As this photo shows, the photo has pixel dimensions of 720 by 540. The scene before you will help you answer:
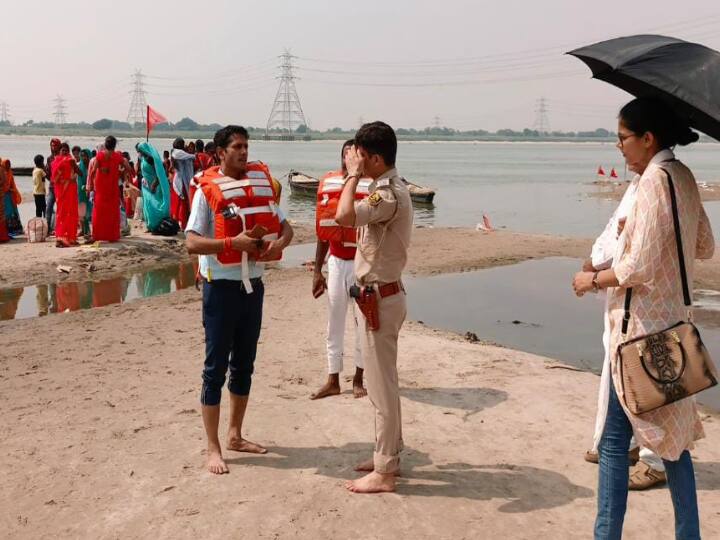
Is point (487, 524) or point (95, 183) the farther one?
point (95, 183)

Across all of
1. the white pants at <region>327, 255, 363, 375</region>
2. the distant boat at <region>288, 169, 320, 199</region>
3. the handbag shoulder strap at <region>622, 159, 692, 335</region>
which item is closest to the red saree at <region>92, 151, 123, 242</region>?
the white pants at <region>327, 255, 363, 375</region>

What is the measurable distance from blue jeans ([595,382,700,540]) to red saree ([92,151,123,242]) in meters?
11.7

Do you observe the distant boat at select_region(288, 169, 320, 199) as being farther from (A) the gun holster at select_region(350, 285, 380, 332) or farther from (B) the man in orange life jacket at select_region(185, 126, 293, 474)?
(A) the gun holster at select_region(350, 285, 380, 332)

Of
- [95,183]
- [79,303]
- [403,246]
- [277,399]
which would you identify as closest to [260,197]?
[403,246]

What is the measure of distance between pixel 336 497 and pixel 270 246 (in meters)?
1.41

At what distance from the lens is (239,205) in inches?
164

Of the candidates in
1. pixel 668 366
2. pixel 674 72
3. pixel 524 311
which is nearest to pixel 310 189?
pixel 524 311

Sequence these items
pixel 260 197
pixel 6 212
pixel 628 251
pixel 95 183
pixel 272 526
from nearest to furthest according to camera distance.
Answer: pixel 628 251 < pixel 272 526 < pixel 260 197 < pixel 95 183 < pixel 6 212

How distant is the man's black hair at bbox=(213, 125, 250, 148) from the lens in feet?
13.9

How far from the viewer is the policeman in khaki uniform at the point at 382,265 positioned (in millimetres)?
3846

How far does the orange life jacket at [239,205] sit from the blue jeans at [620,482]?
6.69 ft

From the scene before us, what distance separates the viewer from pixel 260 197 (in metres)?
4.25

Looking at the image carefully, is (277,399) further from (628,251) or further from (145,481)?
(628,251)

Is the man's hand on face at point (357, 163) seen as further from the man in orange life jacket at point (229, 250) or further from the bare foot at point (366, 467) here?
the bare foot at point (366, 467)
